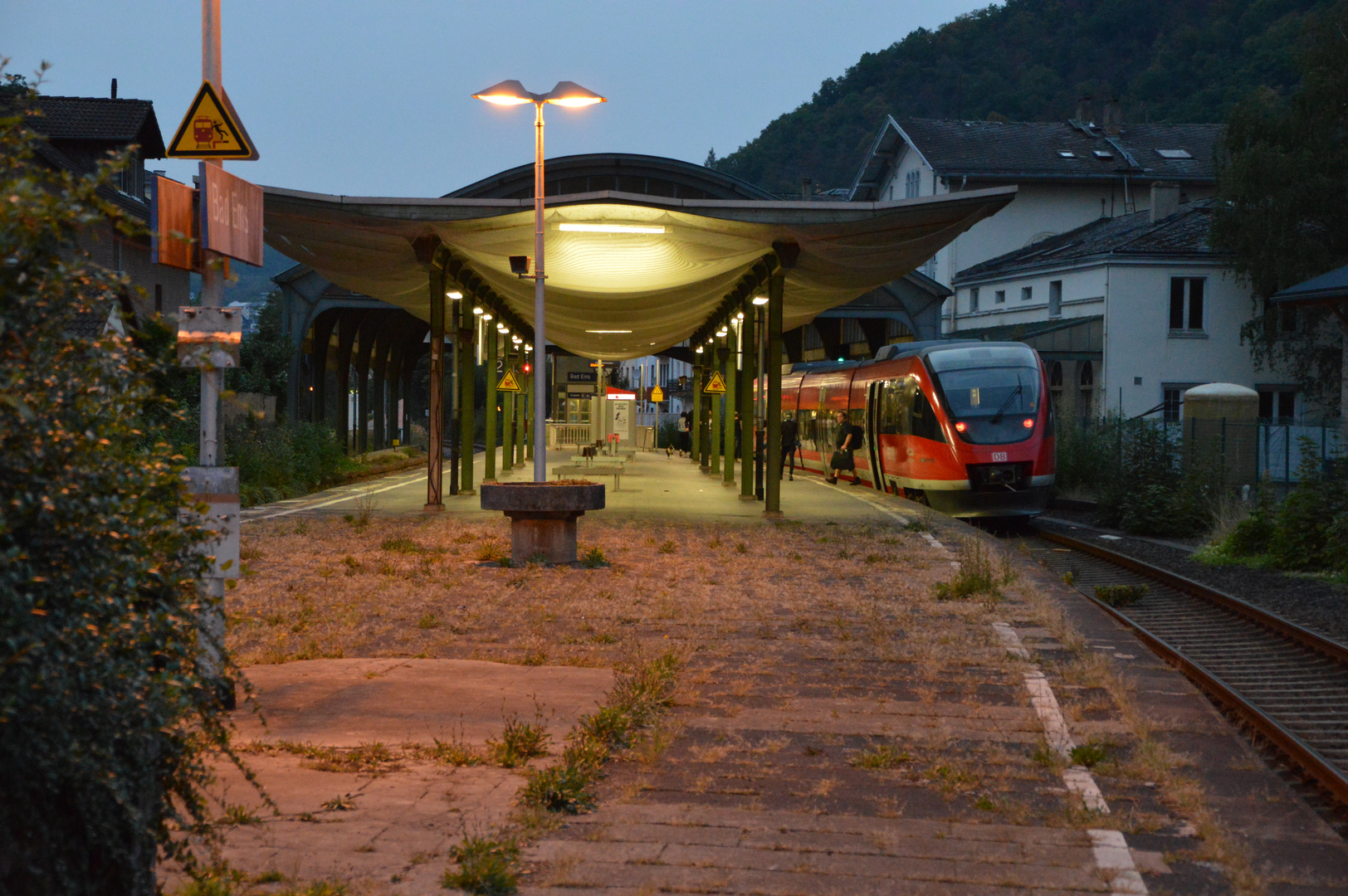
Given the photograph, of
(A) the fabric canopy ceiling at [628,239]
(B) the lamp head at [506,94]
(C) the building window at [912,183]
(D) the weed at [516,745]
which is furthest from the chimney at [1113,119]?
(D) the weed at [516,745]

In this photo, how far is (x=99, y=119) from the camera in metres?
34.0

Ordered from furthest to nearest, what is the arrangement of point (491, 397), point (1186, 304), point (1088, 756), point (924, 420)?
point (1186, 304) < point (491, 397) < point (924, 420) < point (1088, 756)

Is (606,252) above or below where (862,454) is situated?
above

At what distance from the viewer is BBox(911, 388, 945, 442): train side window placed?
68.8 feet

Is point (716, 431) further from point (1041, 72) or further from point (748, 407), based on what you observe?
point (1041, 72)

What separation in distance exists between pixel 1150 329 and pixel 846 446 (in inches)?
722

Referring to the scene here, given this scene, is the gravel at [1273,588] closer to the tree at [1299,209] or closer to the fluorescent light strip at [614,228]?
the fluorescent light strip at [614,228]

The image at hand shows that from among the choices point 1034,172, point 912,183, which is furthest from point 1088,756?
point 912,183

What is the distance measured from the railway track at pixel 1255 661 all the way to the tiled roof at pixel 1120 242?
2806 centimetres

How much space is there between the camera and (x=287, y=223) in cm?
1611

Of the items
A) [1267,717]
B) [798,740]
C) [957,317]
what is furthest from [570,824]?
[957,317]

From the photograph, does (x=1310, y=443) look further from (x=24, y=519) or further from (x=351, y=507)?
(x=24, y=519)

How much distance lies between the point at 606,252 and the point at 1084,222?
40433 mm

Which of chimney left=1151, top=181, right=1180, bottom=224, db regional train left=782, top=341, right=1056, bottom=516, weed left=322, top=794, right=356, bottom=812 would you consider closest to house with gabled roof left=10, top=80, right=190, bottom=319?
db regional train left=782, top=341, right=1056, bottom=516
